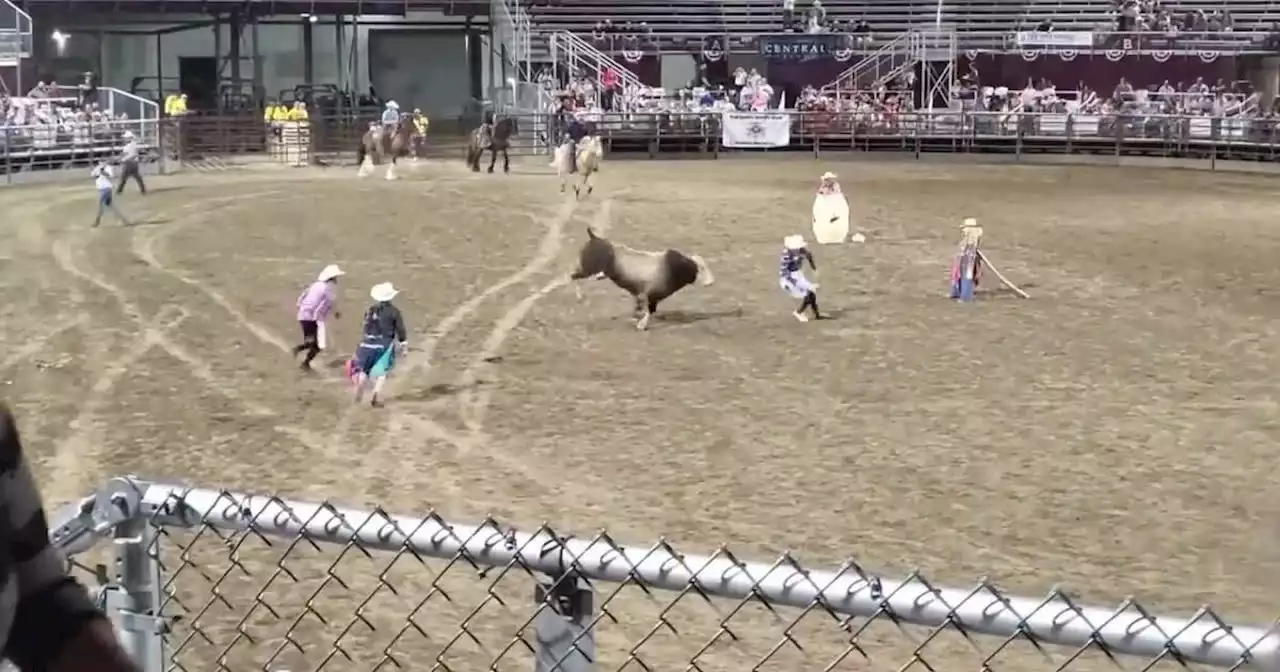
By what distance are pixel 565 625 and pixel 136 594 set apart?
3.45 feet

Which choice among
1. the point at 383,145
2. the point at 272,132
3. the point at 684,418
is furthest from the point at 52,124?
the point at 684,418

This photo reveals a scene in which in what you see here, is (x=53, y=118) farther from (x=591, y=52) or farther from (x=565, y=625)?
(x=565, y=625)

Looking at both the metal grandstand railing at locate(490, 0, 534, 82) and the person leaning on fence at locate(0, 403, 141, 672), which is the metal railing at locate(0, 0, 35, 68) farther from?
the person leaning on fence at locate(0, 403, 141, 672)

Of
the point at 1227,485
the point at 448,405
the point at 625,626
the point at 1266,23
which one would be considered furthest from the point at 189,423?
the point at 1266,23

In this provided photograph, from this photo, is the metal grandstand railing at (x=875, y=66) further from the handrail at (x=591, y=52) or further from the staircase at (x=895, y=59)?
the handrail at (x=591, y=52)

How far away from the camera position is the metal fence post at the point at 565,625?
123 inches

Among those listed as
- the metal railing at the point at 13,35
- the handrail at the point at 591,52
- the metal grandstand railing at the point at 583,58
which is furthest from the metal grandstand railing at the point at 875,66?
the metal railing at the point at 13,35

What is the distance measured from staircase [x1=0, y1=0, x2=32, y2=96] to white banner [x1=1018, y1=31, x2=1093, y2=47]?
25.0 meters

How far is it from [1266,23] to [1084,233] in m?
23.5

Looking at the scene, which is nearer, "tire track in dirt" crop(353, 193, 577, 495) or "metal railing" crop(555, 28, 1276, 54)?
"tire track in dirt" crop(353, 193, 577, 495)

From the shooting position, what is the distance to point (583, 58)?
146ft

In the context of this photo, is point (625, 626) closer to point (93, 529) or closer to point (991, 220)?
point (93, 529)

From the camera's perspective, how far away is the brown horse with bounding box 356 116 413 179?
3284 cm

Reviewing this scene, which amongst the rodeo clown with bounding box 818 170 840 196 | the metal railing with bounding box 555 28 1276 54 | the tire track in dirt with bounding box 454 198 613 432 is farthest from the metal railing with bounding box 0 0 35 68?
the rodeo clown with bounding box 818 170 840 196
